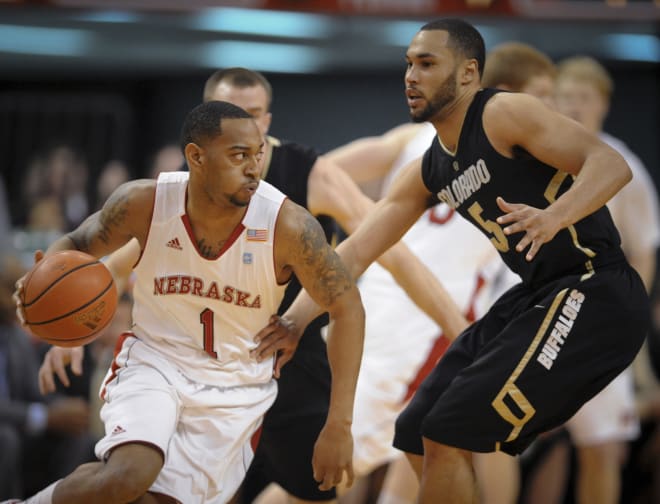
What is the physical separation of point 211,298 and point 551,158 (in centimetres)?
139

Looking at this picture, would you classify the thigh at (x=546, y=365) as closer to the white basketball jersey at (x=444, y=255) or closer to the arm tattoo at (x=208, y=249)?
the arm tattoo at (x=208, y=249)

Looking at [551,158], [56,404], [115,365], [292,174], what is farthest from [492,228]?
[56,404]

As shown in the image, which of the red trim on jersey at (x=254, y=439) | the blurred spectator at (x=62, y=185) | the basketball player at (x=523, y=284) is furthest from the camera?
the blurred spectator at (x=62, y=185)

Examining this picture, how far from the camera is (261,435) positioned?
15.8ft

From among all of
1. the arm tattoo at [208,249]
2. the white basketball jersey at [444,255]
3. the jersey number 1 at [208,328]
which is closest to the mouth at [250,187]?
the arm tattoo at [208,249]

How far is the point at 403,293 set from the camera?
5.78 m

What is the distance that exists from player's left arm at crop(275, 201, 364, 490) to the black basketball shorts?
332 mm

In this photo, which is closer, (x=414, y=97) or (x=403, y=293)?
(x=414, y=97)

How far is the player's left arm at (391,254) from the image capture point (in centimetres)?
470

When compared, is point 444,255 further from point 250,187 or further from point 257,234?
point 250,187

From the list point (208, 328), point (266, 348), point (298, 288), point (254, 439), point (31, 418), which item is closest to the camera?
point (208, 328)

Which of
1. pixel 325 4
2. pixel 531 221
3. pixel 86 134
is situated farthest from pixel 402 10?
pixel 531 221

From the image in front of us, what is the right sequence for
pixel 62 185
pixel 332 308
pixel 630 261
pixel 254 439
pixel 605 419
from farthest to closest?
pixel 62 185, pixel 630 261, pixel 605 419, pixel 254 439, pixel 332 308

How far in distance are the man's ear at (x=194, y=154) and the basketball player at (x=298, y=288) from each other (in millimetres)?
807
